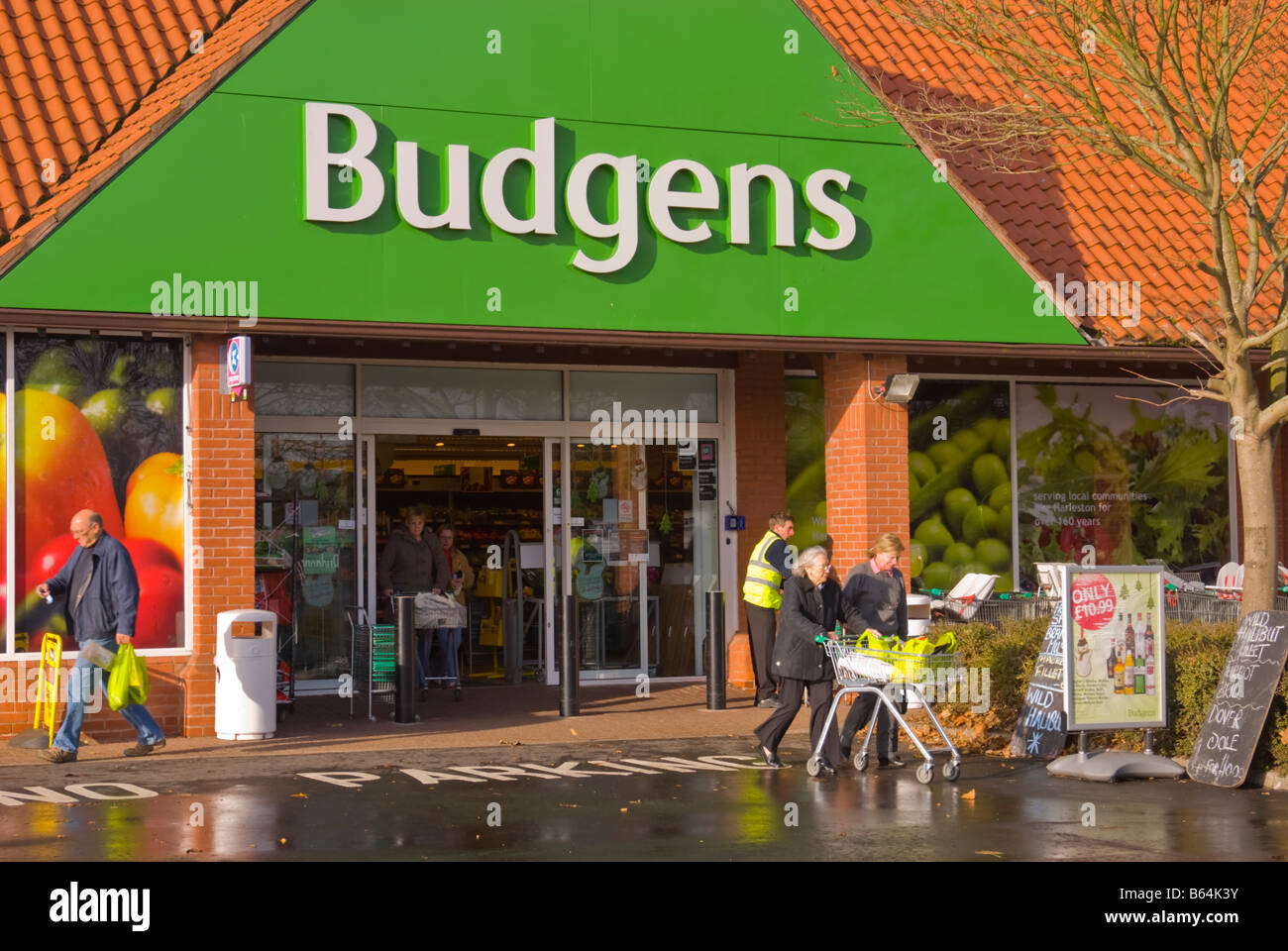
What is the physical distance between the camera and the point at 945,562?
1828 cm

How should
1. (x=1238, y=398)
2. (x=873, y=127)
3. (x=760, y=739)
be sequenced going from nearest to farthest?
(x=760, y=739) → (x=1238, y=398) → (x=873, y=127)

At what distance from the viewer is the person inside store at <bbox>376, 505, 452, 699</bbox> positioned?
1700 cm

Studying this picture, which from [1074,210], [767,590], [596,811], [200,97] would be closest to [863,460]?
[767,590]

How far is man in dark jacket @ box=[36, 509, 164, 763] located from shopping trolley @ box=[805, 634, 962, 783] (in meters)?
5.37

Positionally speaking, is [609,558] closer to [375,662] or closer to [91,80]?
[375,662]

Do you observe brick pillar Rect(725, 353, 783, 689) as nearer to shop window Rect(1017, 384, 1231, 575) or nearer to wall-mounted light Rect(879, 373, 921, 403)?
wall-mounted light Rect(879, 373, 921, 403)

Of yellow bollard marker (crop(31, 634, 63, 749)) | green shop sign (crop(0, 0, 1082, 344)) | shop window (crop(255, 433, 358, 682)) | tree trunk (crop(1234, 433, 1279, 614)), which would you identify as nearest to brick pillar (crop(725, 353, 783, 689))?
green shop sign (crop(0, 0, 1082, 344))

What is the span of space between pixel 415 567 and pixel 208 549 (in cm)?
327

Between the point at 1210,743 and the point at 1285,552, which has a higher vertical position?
the point at 1285,552

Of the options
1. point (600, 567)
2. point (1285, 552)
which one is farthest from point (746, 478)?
point (1285, 552)

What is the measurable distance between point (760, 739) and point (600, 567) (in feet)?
19.2

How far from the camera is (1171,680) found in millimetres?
12648

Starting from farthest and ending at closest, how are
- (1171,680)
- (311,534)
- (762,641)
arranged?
(311,534) → (762,641) → (1171,680)
